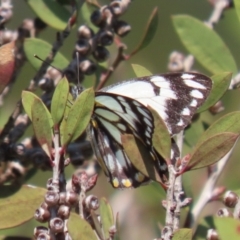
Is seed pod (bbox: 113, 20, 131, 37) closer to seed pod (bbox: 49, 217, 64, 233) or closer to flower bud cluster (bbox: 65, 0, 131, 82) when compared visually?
flower bud cluster (bbox: 65, 0, 131, 82)

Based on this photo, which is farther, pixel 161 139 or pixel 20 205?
pixel 20 205

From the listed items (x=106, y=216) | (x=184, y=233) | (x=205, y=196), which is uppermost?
(x=184, y=233)

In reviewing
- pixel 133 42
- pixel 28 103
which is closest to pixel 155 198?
pixel 28 103

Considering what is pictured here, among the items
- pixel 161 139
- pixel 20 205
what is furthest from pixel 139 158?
pixel 20 205

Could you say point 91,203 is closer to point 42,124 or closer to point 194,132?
point 42,124

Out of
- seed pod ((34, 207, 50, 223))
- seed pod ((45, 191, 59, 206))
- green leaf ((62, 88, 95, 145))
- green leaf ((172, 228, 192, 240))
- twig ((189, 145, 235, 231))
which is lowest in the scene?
twig ((189, 145, 235, 231))

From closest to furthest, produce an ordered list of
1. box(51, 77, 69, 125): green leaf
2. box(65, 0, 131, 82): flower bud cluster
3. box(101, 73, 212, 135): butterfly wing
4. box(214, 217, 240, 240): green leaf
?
box(214, 217, 240, 240): green leaf
box(51, 77, 69, 125): green leaf
box(101, 73, 212, 135): butterfly wing
box(65, 0, 131, 82): flower bud cluster

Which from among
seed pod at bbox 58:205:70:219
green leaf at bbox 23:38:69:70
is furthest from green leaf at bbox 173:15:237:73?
seed pod at bbox 58:205:70:219
